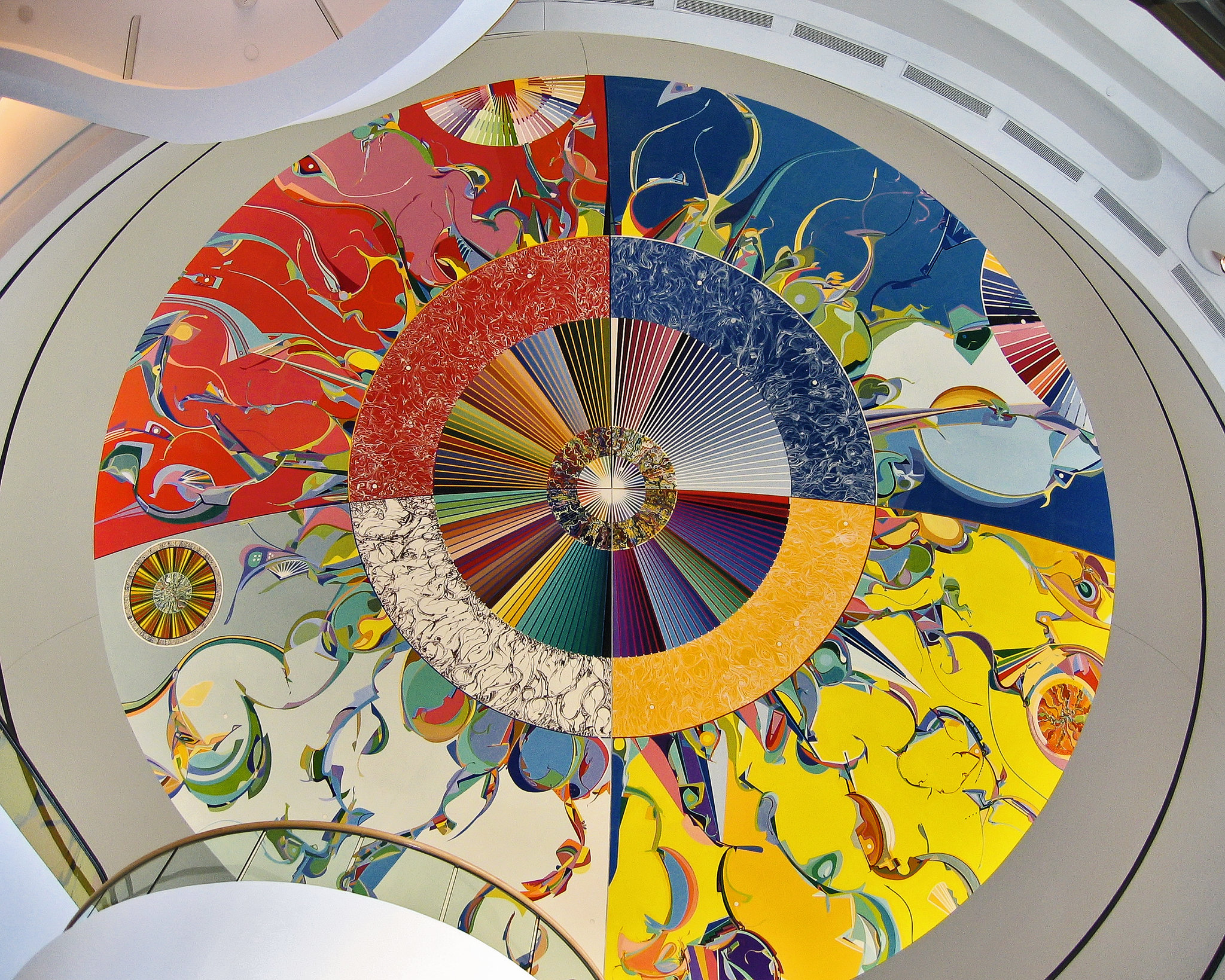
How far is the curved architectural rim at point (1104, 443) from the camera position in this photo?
504 centimetres

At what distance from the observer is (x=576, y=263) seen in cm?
636

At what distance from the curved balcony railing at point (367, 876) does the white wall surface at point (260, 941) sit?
0.08 meters

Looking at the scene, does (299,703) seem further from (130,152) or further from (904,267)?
(904,267)

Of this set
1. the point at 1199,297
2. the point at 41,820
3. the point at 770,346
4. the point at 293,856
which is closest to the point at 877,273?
the point at 770,346

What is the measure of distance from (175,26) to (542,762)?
228 inches

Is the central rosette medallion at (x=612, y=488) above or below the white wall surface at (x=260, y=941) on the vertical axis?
above

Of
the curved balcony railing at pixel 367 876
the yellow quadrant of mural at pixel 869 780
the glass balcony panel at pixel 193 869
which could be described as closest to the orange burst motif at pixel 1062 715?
the yellow quadrant of mural at pixel 869 780

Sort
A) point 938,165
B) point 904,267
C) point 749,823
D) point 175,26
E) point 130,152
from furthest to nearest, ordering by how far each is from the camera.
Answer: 1. point 749,823
2. point 904,267
3. point 938,165
4. point 130,152
5. point 175,26

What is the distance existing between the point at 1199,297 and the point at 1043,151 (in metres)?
1.01

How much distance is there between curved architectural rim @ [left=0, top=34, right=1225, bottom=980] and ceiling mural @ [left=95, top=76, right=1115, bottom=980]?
0.71ft

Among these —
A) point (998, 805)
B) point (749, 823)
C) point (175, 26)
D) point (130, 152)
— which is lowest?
point (749, 823)

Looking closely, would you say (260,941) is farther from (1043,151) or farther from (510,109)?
(1043,151)

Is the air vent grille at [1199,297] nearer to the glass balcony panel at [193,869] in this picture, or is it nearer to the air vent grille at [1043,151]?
the air vent grille at [1043,151]

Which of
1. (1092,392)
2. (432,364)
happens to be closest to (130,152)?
(432,364)
